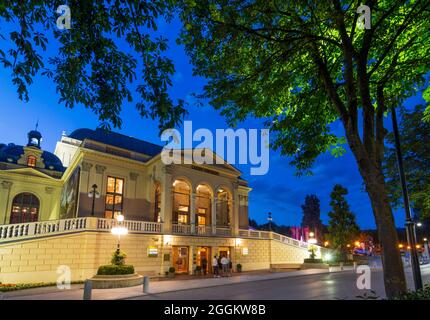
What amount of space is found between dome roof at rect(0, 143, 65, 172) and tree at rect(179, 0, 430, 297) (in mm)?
31526

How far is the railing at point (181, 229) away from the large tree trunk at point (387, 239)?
840 inches

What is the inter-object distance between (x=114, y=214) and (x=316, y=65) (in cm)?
2392

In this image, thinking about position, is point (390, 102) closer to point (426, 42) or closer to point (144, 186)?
point (426, 42)

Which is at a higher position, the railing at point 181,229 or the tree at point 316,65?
the tree at point 316,65

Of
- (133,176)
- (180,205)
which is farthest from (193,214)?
(133,176)

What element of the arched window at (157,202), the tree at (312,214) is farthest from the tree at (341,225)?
the tree at (312,214)

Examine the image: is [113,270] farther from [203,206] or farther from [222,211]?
[222,211]

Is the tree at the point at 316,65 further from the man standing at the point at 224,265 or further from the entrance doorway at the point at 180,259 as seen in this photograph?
the entrance doorway at the point at 180,259

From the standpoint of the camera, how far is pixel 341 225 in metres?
→ 36.2

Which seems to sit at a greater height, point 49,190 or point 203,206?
point 49,190

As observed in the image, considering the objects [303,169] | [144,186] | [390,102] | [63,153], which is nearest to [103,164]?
[144,186]

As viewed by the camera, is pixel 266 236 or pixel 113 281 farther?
pixel 266 236

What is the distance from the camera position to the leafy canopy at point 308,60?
6879mm

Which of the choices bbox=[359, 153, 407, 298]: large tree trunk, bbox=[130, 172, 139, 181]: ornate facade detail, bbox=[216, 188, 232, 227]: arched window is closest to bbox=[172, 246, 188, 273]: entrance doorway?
bbox=[130, 172, 139, 181]: ornate facade detail
